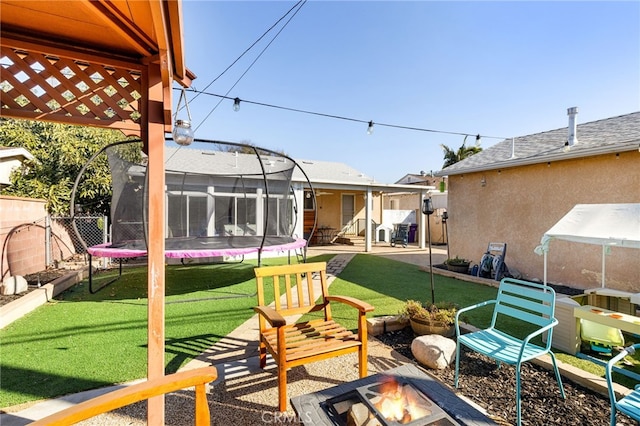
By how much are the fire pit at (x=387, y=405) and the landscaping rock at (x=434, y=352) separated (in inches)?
39.7

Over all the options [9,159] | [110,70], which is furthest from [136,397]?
[9,159]

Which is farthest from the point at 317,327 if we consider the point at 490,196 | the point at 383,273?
the point at 490,196

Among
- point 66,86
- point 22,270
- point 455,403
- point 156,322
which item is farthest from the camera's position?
point 22,270

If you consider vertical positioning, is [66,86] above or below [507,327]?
above

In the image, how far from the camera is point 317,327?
2.74 m

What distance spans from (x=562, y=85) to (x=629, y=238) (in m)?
7.30

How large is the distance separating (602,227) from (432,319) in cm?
203

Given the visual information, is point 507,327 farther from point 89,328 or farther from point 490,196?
point 89,328

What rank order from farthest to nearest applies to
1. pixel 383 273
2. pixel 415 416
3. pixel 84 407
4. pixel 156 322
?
pixel 383 273 → pixel 156 322 → pixel 415 416 → pixel 84 407

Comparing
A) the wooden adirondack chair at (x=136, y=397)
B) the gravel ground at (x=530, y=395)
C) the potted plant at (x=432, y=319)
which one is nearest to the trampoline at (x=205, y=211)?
the potted plant at (x=432, y=319)

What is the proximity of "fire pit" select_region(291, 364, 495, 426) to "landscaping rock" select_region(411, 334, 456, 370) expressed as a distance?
101 cm

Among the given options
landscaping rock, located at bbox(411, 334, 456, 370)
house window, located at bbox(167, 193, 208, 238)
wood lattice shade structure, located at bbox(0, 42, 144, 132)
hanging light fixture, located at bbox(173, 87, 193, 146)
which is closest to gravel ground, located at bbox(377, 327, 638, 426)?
landscaping rock, located at bbox(411, 334, 456, 370)

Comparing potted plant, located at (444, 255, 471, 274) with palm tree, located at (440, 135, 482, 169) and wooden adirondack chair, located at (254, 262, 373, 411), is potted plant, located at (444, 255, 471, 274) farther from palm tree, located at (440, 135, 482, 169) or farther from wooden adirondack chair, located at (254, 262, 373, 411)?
palm tree, located at (440, 135, 482, 169)

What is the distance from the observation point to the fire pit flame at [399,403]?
1.50 metres
